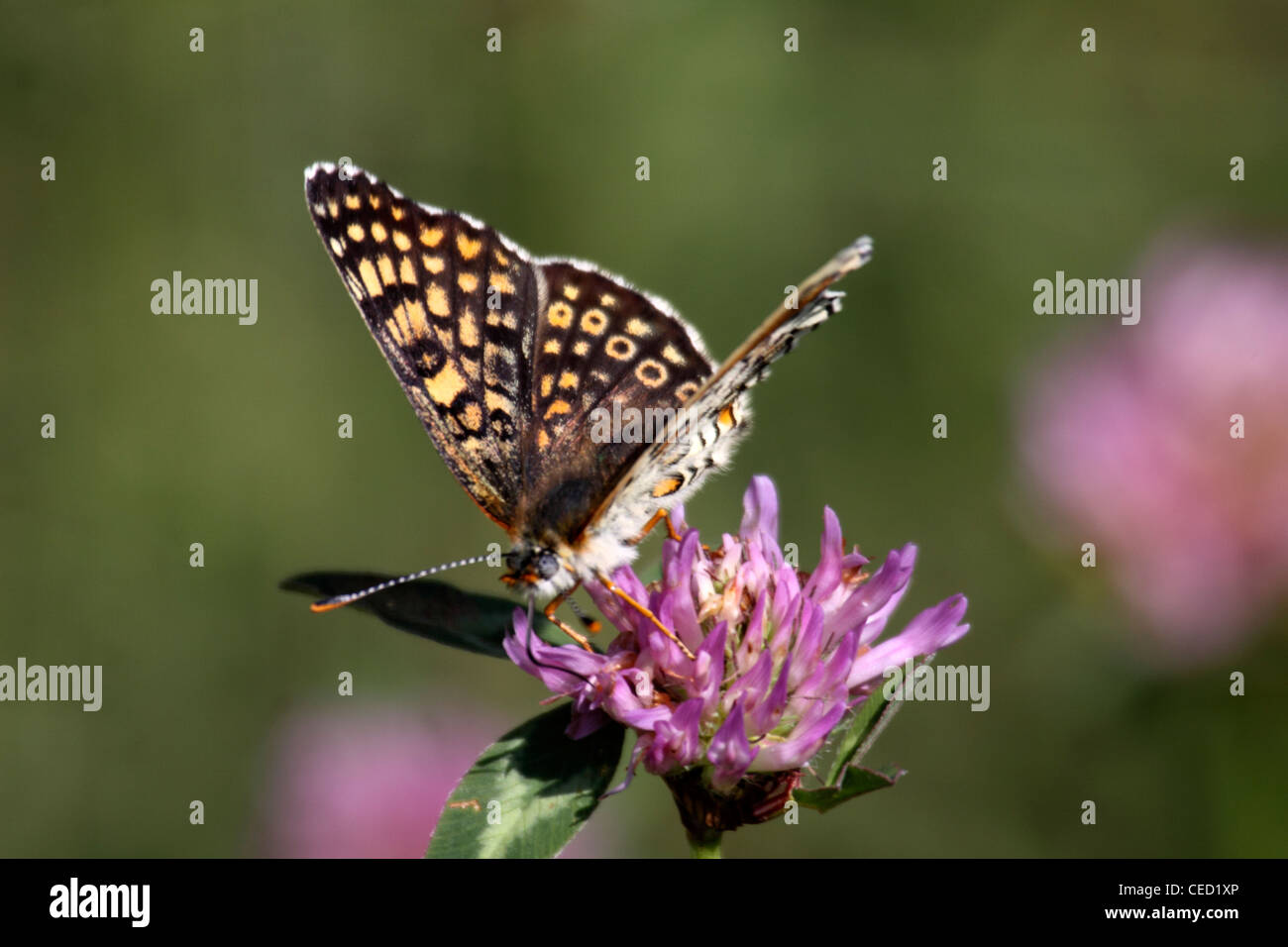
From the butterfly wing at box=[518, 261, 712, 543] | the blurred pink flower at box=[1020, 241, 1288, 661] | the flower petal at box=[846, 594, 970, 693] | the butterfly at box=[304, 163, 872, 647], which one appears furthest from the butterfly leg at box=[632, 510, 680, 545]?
the blurred pink flower at box=[1020, 241, 1288, 661]

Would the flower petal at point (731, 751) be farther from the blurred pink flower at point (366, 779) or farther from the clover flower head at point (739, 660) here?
the blurred pink flower at point (366, 779)

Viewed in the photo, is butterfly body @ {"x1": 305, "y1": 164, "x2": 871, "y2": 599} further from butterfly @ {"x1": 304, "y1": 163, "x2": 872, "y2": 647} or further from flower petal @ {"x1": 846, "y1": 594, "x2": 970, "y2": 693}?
flower petal @ {"x1": 846, "y1": 594, "x2": 970, "y2": 693}

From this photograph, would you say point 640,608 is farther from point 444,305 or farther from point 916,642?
point 444,305

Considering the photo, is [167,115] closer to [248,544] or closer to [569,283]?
[248,544]

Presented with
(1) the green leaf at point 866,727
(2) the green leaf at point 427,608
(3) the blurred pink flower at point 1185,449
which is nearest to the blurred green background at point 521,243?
(3) the blurred pink flower at point 1185,449

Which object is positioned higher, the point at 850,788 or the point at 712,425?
the point at 712,425

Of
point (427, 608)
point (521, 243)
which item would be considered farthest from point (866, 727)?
point (521, 243)

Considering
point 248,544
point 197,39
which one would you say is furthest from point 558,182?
point 248,544

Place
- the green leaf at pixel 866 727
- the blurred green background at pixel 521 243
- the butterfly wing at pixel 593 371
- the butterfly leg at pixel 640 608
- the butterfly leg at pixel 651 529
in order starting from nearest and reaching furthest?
the green leaf at pixel 866 727 → the butterfly leg at pixel 640 608 → the butterfly leg at pixel 651 529 → the butterfly wing at pixel 593 371 → the blurred green background at pixel 521 243
